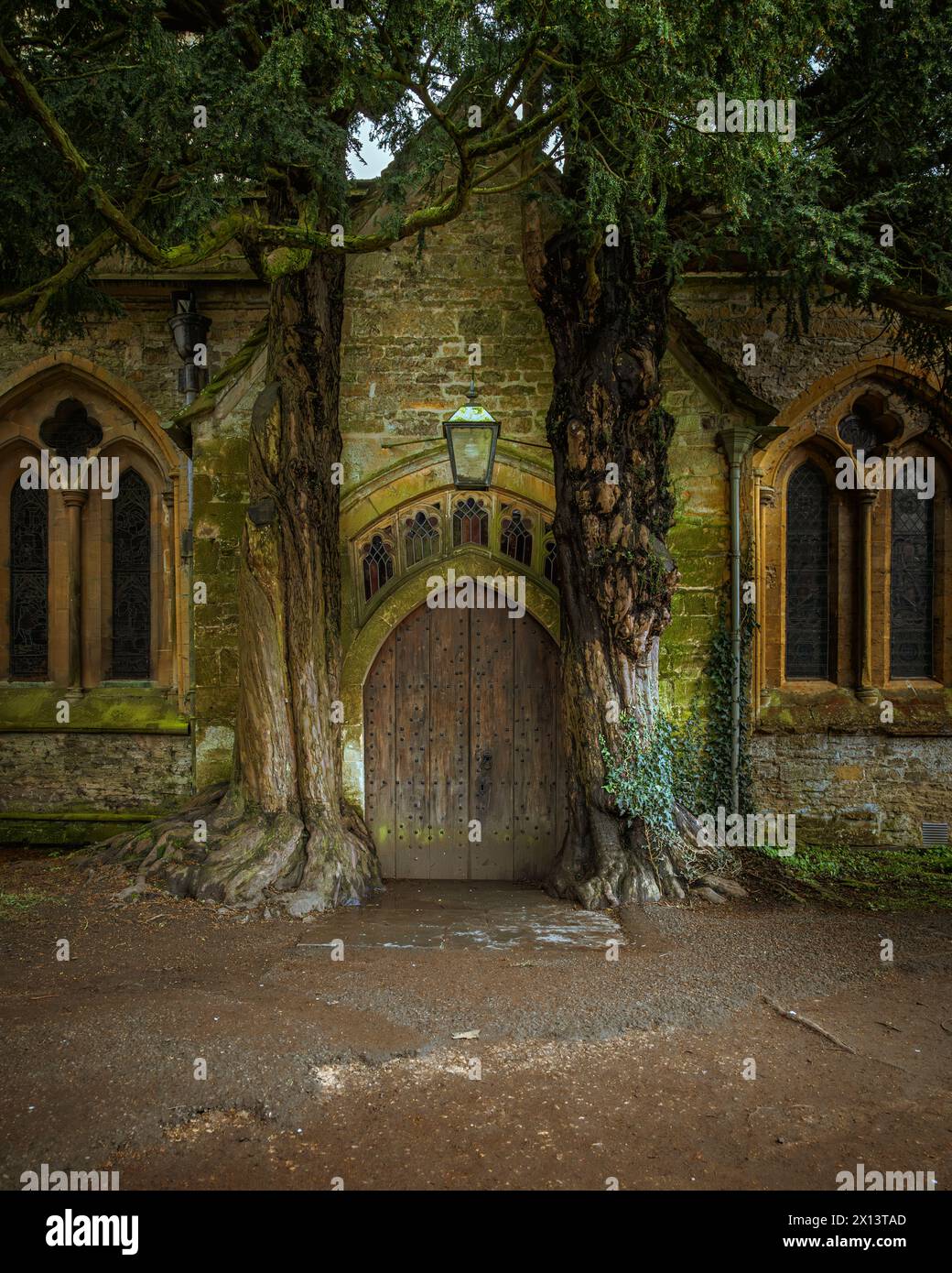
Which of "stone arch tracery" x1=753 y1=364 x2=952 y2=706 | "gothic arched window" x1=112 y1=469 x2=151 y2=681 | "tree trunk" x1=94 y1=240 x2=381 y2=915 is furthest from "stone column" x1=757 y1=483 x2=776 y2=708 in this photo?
"gothic arched window" x1=112 y1=469 x2=151 y2=681

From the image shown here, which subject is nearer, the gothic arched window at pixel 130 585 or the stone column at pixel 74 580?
the stone column at pixel 74 580

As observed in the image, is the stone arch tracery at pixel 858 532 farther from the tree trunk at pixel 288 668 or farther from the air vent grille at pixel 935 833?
the tree trunk at pixel 288 668

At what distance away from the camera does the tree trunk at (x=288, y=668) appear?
22.8 feet

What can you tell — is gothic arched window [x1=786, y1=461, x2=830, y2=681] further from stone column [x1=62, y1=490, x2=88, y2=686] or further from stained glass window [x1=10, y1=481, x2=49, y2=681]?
stained glass window [x1=10, y1=481, x2=49, y2=681]

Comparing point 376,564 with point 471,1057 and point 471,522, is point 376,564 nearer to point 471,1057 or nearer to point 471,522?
point 471,522

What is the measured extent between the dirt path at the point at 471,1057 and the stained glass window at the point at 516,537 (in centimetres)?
337

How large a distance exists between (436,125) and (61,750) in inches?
276

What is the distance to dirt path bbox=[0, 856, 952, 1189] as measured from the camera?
10.6 ft

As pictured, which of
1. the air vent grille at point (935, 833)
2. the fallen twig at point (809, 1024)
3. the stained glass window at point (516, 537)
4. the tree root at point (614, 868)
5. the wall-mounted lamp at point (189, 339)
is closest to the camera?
the fallen twig at point (809, 1024)

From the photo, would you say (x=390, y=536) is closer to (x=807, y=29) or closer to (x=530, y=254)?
(x=530, y=254)

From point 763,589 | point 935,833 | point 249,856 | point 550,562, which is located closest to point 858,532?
point 763,589

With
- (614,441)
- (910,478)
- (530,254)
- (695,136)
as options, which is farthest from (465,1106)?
(910,478)

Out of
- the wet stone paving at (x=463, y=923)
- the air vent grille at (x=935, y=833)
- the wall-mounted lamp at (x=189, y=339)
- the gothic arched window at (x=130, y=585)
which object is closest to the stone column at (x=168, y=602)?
the gothic arched window at (x=130, y=585)
